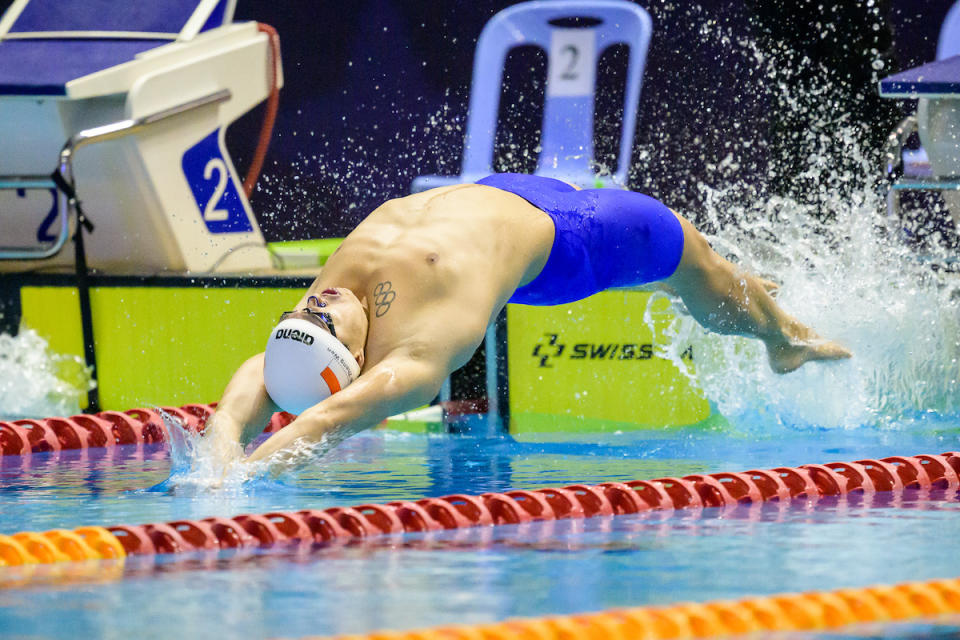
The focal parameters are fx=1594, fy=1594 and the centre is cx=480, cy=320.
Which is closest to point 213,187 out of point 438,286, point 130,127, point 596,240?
point 130,127

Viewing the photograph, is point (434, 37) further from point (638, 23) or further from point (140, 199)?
point (140, 199)

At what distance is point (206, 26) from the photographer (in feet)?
20.6

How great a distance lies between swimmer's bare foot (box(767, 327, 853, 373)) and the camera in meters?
5.00

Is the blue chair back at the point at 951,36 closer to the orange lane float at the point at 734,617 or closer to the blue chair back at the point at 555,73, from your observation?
the blue chair back at the point at 555,73

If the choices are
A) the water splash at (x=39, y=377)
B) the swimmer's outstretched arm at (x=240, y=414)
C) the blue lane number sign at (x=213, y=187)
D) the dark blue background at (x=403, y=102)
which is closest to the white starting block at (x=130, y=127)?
the blue lane number sign at (x=213, y=187)

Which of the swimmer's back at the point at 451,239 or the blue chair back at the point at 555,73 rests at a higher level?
the blue chair back at the point at 555,73

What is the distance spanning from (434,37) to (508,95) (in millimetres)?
458

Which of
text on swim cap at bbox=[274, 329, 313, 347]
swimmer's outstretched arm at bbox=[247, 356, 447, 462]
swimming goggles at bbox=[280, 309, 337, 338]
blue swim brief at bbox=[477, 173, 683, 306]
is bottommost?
swimmer's outstretched arm at bbox=[247, 356, 447, 462]

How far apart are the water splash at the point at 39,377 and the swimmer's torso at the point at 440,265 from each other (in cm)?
226

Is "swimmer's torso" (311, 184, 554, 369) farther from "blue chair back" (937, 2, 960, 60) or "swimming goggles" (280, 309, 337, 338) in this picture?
"blue chair back" (937, 2, 960, 60)

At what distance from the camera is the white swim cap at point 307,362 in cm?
377

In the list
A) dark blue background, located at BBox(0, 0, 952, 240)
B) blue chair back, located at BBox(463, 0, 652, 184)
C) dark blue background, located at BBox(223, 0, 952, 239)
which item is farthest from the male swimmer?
dark blue background, located at BBox(223, 0, 952, 239)

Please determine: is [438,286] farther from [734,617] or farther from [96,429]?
[96,429]

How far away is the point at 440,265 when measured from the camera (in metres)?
3.96
